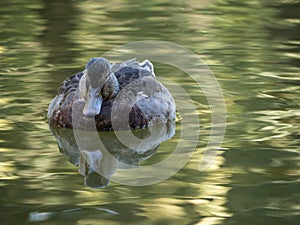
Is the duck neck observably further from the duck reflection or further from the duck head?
the duck reflection

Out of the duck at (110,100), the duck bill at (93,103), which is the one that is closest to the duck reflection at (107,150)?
the duck at (110,100)

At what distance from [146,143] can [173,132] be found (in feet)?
0.92

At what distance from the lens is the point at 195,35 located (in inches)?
418

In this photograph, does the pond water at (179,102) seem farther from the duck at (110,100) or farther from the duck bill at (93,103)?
the duck bill at (93,103)

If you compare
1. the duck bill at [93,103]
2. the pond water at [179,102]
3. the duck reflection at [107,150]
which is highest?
the duck bill at [93,103]

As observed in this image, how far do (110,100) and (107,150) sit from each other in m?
0.72

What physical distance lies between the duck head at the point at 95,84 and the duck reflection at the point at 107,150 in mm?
225

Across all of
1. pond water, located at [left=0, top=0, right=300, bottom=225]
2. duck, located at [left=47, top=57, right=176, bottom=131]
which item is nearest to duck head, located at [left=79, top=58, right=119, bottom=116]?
duck, located at [left=47, top=57, right=176, bottom=131]

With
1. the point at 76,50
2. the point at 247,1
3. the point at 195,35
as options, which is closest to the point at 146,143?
the point at 76,50

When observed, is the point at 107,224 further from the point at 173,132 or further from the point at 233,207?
the point at 173,132

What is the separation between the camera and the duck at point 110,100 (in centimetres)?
728

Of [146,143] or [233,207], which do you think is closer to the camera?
[233,207]

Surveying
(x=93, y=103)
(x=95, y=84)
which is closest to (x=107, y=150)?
(x=93, y=103)

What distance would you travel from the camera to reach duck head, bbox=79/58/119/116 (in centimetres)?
725
